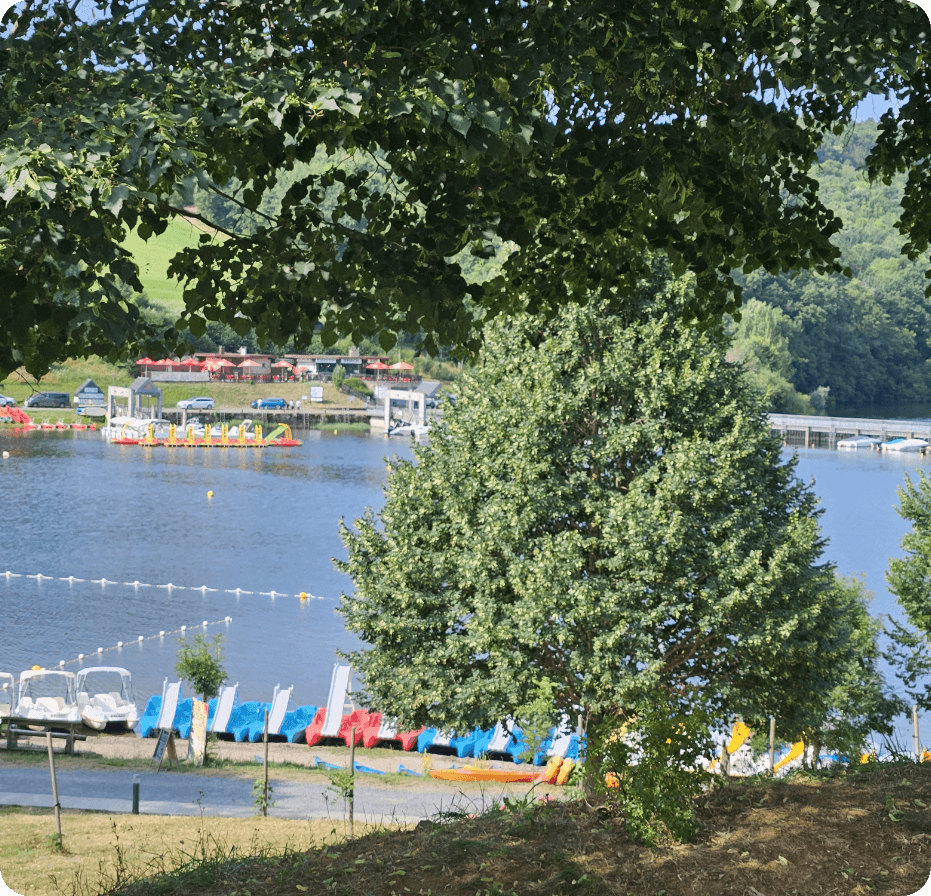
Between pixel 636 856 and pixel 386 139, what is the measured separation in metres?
3.41

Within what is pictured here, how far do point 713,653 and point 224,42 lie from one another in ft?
39.4

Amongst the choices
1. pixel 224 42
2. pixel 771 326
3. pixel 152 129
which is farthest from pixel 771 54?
pixel 771 326

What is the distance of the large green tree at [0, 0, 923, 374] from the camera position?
3559 millimetres

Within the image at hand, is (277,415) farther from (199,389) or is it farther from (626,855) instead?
(626,855)

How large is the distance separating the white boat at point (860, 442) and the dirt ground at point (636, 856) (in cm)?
8978

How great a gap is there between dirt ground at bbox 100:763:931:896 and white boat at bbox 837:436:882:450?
89781 mm

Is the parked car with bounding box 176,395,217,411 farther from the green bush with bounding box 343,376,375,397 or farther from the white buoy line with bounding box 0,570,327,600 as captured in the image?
the white buoy line with bounding box 0,570,327,600

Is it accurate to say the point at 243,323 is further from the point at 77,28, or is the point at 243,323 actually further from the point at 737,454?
the point at 737,454

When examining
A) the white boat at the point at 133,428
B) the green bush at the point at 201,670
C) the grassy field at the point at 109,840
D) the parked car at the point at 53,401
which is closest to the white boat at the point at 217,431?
the white boat at the point at 133,428

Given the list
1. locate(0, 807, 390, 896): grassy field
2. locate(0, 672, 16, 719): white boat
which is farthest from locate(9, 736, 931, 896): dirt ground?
locate(0, 672, 16, 719): white boat

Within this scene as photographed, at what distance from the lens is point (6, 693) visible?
27.3 metres

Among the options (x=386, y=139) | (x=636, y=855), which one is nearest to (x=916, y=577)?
(x=636, y=855)

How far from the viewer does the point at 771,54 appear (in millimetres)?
4805

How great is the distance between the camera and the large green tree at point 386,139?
3.56 metres
